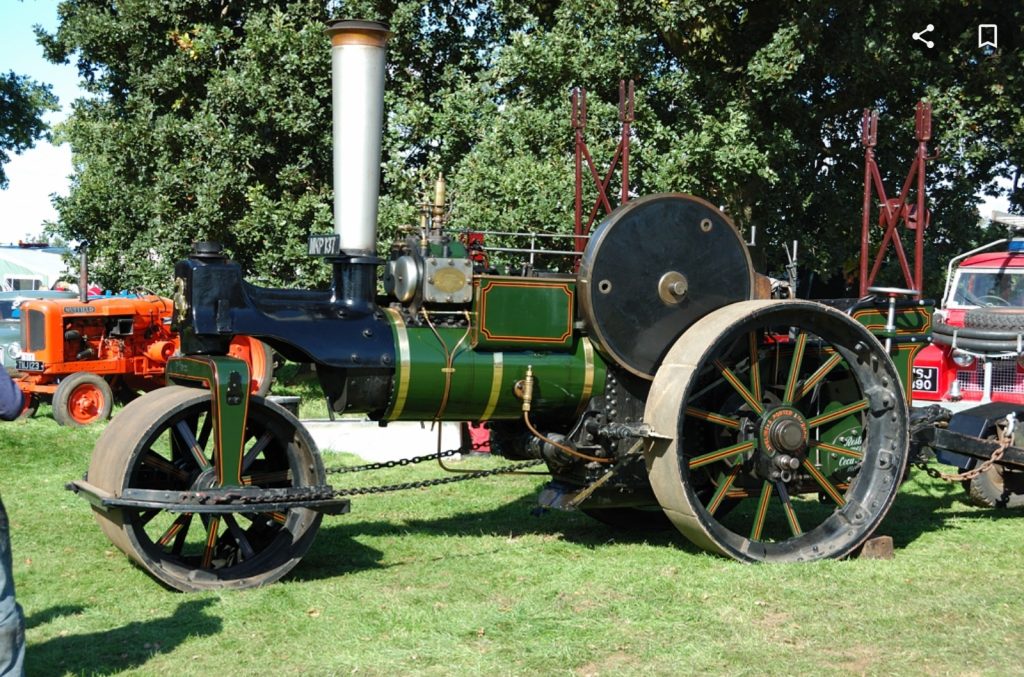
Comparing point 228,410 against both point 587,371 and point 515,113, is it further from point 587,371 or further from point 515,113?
point 515,113

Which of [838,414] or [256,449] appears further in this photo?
[838,414]

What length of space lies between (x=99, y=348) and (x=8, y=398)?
11152mm

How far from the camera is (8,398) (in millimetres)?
4207

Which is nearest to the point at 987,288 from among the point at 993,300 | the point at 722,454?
the point at 993,300

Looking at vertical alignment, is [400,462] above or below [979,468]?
above

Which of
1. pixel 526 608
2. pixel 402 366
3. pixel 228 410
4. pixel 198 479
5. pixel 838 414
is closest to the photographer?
pixel 526 608

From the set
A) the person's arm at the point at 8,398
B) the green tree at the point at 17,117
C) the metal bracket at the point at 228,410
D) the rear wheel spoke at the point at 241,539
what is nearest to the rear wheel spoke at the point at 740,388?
the metal bracket at the point at 228,410

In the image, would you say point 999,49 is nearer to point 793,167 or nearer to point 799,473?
point 793,167

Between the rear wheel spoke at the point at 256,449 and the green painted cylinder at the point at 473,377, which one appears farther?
the green painted cylinder at the point at 473,377

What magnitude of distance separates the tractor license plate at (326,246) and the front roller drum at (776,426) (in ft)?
6.07

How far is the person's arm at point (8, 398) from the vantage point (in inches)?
165

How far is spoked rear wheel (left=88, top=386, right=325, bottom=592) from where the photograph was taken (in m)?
5.85

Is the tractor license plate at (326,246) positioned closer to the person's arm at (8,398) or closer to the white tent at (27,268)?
the person's arm at (8,398)

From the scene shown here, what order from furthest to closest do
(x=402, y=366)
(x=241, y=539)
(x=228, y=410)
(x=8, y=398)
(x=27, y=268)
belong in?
1. (x=27, y=268)
2. (x=402, y=366)
3. (x=241, y=539)
4. (x=228, y=410)
5. (x=8, y=398)
